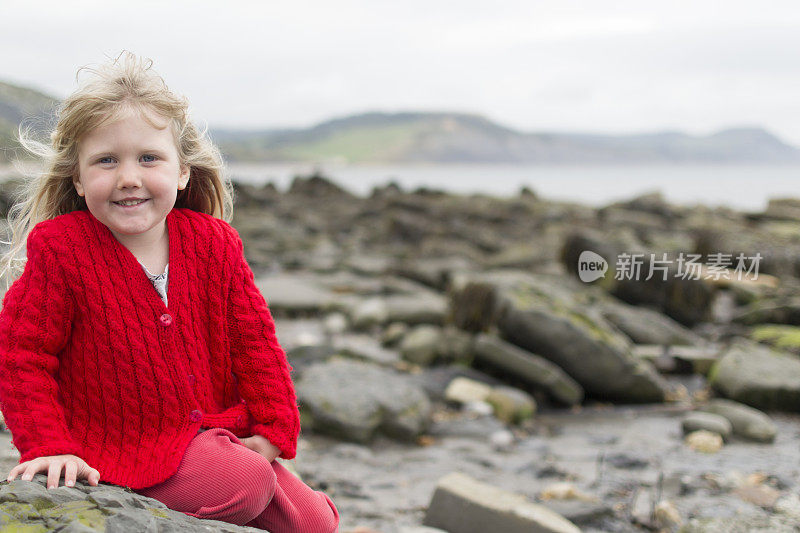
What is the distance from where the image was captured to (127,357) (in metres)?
2.31

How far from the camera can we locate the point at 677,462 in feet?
17.4

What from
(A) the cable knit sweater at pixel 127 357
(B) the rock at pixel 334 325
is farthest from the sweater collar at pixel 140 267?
(B) the rock at pixel 334 325

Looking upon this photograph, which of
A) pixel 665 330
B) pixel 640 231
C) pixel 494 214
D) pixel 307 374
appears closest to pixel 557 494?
pixel 307 374

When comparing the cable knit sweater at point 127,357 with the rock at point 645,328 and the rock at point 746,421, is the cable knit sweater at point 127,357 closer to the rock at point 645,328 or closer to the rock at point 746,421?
the rock at point 746,421

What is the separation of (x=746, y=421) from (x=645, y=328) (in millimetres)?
2293

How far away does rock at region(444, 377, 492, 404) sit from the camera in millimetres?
6337

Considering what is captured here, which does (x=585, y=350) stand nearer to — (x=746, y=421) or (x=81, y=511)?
(x=746, y=421)

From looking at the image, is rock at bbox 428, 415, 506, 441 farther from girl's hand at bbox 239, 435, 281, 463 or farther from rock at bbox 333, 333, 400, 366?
girl's hand at bbox 239, 435, 281, 463

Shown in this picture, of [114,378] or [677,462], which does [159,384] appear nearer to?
[114,378]

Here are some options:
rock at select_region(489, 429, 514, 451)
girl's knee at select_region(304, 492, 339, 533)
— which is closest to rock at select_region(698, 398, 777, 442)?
rock at select_region(489, 429, 514, 451)

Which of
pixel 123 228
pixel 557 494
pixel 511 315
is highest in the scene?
pixel 123 228

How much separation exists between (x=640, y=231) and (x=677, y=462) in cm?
1170

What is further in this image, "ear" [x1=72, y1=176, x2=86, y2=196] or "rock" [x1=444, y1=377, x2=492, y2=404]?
→ "rock" [x1=444, y1=377, x2=492, y2=404]

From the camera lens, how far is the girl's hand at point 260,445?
2.42m
